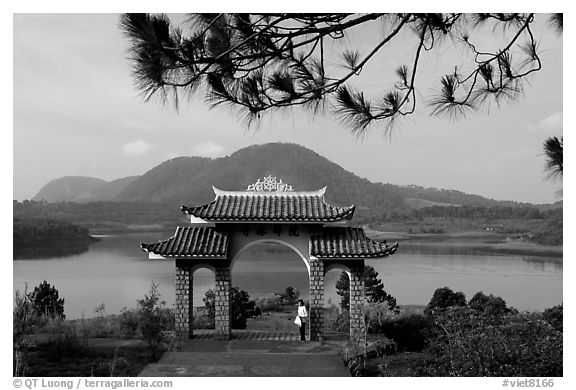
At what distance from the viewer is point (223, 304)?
6164mm

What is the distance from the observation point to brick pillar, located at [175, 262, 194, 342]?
6090 mm

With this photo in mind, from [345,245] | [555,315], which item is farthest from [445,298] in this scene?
[345,245]

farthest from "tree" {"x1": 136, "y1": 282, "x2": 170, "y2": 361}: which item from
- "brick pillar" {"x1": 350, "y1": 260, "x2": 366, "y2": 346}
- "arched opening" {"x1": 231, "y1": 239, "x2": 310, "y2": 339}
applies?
"arched opening" {"x1": 231, "y1": 239, "x2": 310, "y2": 339}

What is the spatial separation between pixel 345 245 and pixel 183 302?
6.23ft

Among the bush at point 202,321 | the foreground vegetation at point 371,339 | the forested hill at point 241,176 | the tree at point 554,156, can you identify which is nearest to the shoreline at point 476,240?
the forested hill at point 241,176

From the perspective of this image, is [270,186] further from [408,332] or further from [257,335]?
[408,332]

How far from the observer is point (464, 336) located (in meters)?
4.48

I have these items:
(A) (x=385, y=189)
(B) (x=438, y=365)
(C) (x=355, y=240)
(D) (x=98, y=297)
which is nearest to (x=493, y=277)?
(A) (x=385, y=189)

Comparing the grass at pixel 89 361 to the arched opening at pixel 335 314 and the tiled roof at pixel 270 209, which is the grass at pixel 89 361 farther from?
the arched opening at pixel 335 314

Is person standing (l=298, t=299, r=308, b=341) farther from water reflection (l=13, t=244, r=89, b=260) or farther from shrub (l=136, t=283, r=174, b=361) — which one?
water reflection (l=13, t=244, r=89, b=260)

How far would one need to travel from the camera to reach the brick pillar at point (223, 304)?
610 centimetres

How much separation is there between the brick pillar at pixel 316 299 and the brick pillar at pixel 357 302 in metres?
0.33

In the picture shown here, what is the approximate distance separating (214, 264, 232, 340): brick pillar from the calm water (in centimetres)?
92

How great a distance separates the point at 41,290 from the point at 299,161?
460cm
